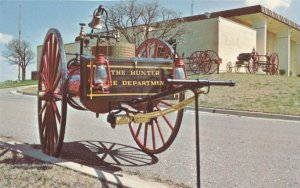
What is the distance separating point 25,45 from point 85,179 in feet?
181

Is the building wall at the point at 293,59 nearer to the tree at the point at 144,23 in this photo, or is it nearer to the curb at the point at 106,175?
the tree at the point at 144,23

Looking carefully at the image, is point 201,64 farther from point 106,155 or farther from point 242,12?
point 106,155

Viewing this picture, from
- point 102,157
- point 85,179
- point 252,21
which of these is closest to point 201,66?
point 252,21

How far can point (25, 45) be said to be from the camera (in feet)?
185

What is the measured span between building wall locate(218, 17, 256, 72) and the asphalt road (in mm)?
18941

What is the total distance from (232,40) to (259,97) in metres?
13.5

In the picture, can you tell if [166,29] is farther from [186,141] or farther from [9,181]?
[9,181]

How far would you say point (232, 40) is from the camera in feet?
95.1

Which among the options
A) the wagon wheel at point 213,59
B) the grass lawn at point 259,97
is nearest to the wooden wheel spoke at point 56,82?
the grass lawn at point 259,97

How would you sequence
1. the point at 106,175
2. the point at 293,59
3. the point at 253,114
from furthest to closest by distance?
the point at 293,59 < the point at 253,114 < the point at 106,175

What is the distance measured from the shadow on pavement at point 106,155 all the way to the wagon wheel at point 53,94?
0.34 m

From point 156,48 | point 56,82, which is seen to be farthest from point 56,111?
point 156,48

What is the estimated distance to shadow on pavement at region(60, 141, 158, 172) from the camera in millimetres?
5430

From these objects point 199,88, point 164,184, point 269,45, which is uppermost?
point 269,45
